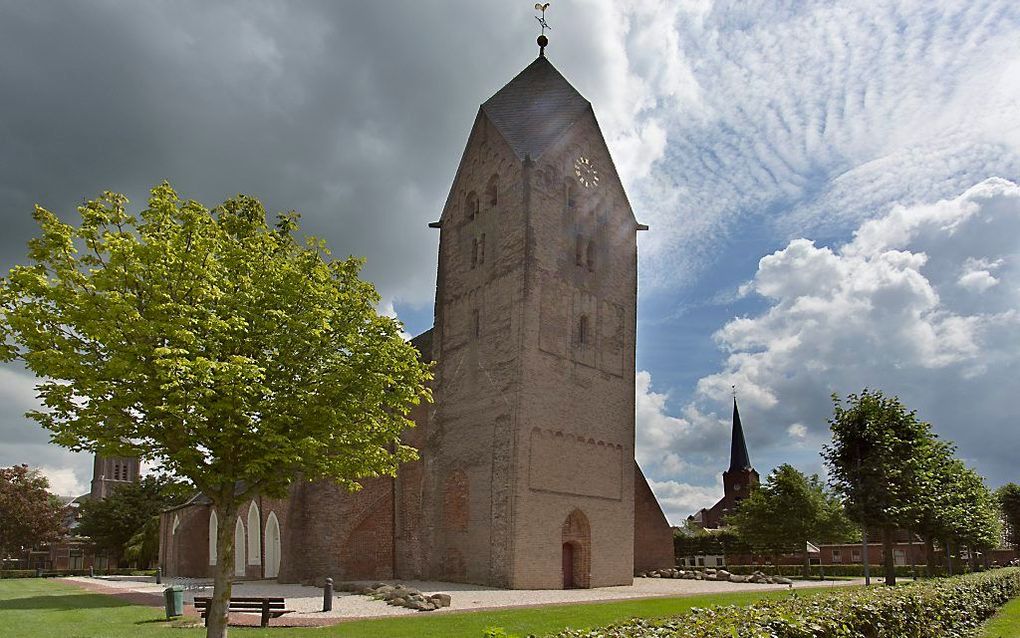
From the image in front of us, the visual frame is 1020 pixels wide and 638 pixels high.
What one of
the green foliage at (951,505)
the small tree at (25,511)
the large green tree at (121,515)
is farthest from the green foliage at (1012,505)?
the small tree at (25,511)

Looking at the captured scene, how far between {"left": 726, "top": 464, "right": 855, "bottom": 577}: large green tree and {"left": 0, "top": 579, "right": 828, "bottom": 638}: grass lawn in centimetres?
2762

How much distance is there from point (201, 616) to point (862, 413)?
24.0m

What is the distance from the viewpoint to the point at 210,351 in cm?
1384

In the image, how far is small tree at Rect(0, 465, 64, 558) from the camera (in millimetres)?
65938

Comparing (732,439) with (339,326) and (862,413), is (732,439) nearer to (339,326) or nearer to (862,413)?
(862,413)

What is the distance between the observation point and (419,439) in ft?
128

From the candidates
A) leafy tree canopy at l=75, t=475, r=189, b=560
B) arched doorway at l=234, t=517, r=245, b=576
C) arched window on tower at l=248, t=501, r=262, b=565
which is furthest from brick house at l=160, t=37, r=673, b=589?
leafy tree canopy at l=75, t=475, r=189, b=560

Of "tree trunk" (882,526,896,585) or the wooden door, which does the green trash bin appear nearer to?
the wooden door

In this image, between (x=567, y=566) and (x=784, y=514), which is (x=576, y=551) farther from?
(x=784, y=514)

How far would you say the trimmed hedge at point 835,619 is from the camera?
798cm

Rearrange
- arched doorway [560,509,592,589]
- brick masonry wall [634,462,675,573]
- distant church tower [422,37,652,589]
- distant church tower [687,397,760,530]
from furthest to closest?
distant church tower [687,397,760,530]
brick masonry wall [634,462,675,573]
arched doorway [560,509,592,589]
distant church tower [422,37,652,589]

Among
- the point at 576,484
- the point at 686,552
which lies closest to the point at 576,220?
the point at 576,484

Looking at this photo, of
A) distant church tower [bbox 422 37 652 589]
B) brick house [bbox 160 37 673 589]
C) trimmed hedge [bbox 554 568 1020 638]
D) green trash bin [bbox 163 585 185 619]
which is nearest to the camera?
trimmed hedge [bbox 554 568 1020 638]

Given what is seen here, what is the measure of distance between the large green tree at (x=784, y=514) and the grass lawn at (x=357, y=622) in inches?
1087
